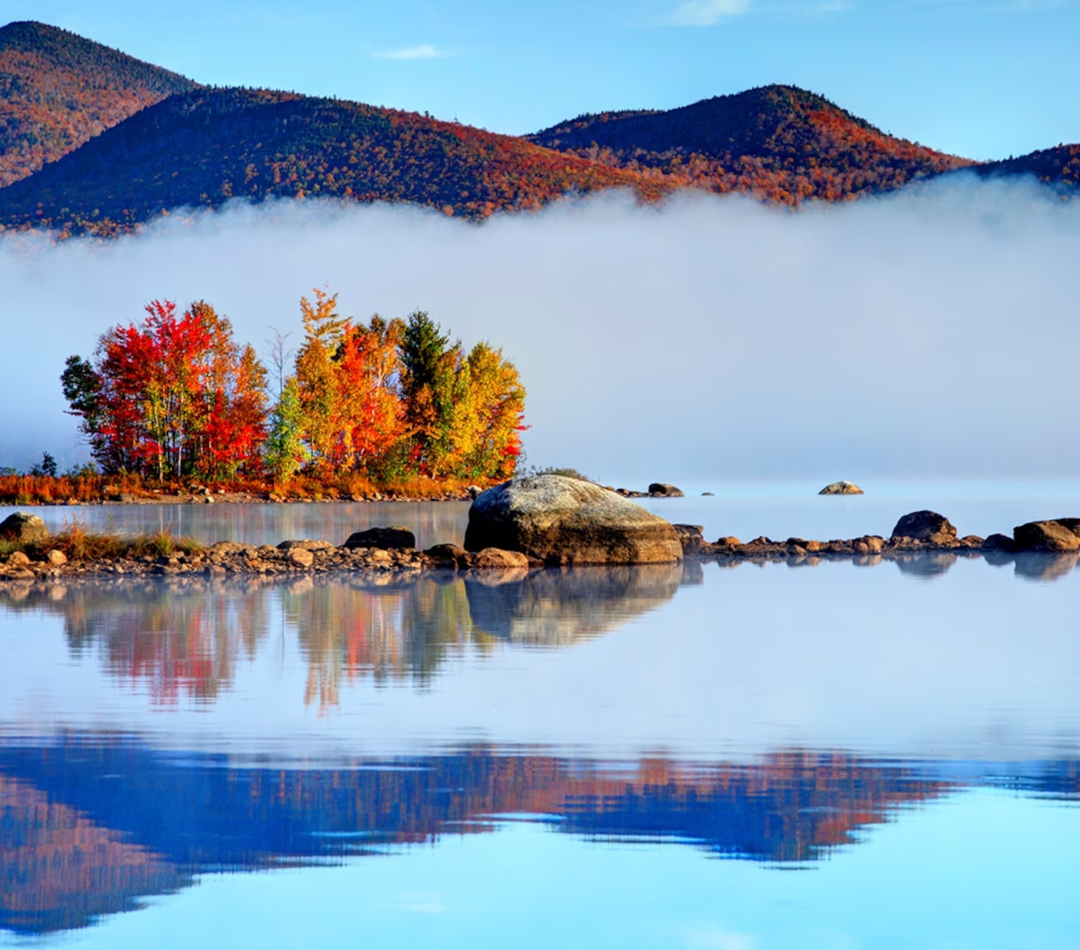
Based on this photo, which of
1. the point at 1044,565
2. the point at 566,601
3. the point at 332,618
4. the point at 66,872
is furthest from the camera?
the point at 1044,565

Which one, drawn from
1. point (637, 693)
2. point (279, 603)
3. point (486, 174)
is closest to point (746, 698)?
point (637, 693)

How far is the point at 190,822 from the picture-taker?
4.71 metres

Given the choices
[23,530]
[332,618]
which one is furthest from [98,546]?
[332,618]

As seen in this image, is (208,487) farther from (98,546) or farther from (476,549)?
(476,549)

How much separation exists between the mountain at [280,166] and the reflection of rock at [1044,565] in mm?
58750

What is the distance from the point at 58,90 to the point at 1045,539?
421ft

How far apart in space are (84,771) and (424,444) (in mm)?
45249

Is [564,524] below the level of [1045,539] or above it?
above

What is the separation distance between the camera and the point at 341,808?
16.0 ft

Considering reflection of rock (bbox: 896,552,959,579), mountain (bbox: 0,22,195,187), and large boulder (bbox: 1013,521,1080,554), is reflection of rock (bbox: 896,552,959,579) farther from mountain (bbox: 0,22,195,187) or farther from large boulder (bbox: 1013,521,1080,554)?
mountain (bbox: 0,22,195,187)

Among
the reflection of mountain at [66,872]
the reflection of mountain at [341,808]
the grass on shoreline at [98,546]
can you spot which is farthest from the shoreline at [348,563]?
the reflection of mountain at [66,872]

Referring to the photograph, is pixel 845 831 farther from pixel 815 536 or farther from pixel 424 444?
pixel 424 444

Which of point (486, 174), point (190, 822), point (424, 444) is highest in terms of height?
point (486, 174)

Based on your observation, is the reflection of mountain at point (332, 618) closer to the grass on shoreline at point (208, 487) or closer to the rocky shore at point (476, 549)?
the rocky shore at point (476, 549)
